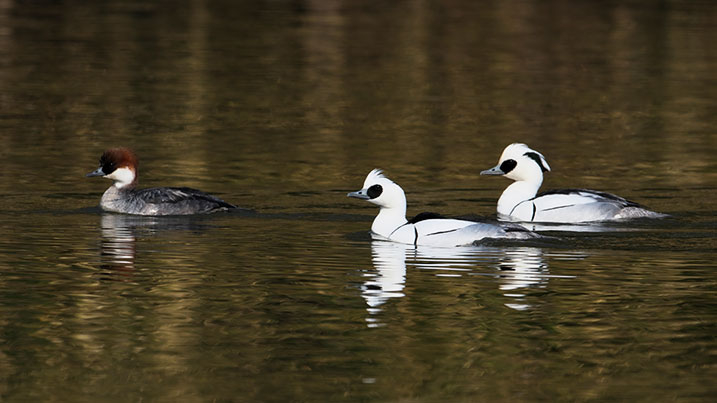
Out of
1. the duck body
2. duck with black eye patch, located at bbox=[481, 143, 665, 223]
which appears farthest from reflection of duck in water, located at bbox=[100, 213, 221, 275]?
duck with black eye patch, located at bbox=[481, 143, 665, 223]

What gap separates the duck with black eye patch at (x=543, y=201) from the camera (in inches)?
794

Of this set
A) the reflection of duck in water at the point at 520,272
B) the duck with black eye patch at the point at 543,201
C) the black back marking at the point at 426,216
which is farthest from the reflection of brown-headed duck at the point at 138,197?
the reflection of duck in water at the point at 520,272

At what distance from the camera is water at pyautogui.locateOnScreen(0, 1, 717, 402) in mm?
11641

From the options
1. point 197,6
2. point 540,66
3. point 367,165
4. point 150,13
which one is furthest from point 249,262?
point 197,6

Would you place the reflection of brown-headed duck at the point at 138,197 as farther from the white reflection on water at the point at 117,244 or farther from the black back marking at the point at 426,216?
the black back marking at the point at 426,216

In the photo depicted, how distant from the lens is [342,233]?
1886cm

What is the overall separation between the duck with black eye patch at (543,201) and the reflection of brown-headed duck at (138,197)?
3.70 m

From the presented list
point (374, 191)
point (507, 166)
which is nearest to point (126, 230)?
point (374, 191)

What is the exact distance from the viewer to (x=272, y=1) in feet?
229

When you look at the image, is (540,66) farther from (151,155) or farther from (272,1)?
(272,1)

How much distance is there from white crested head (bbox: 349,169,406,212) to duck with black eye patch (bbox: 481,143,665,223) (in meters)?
2.76

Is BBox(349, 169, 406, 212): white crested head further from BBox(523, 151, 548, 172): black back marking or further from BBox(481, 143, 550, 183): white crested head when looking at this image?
BBox(523, 151, 548, 172): black back marking

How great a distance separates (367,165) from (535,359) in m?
13.5

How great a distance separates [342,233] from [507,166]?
3.93 metres
